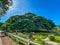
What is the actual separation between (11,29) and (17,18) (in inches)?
103

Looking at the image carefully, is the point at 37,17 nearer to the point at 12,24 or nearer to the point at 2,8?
the point at 12,24

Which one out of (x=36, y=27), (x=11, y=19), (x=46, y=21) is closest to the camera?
(x=11, y=19)

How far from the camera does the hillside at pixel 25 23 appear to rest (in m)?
49.4

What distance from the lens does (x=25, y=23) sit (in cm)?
5028

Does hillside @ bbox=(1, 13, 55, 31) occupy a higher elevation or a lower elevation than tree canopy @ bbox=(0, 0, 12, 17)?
higher

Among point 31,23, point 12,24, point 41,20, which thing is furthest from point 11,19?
point 41,20

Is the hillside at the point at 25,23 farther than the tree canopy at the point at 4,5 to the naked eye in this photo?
Yes

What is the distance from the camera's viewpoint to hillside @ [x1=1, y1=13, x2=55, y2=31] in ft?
162

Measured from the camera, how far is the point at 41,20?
53.5 meters

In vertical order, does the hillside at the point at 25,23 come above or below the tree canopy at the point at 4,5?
above

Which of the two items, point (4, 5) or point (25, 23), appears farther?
point (25, 23)

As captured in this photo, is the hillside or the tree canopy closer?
the tree canopy

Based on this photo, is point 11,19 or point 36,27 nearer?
point 11,19

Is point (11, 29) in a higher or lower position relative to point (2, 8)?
higher
